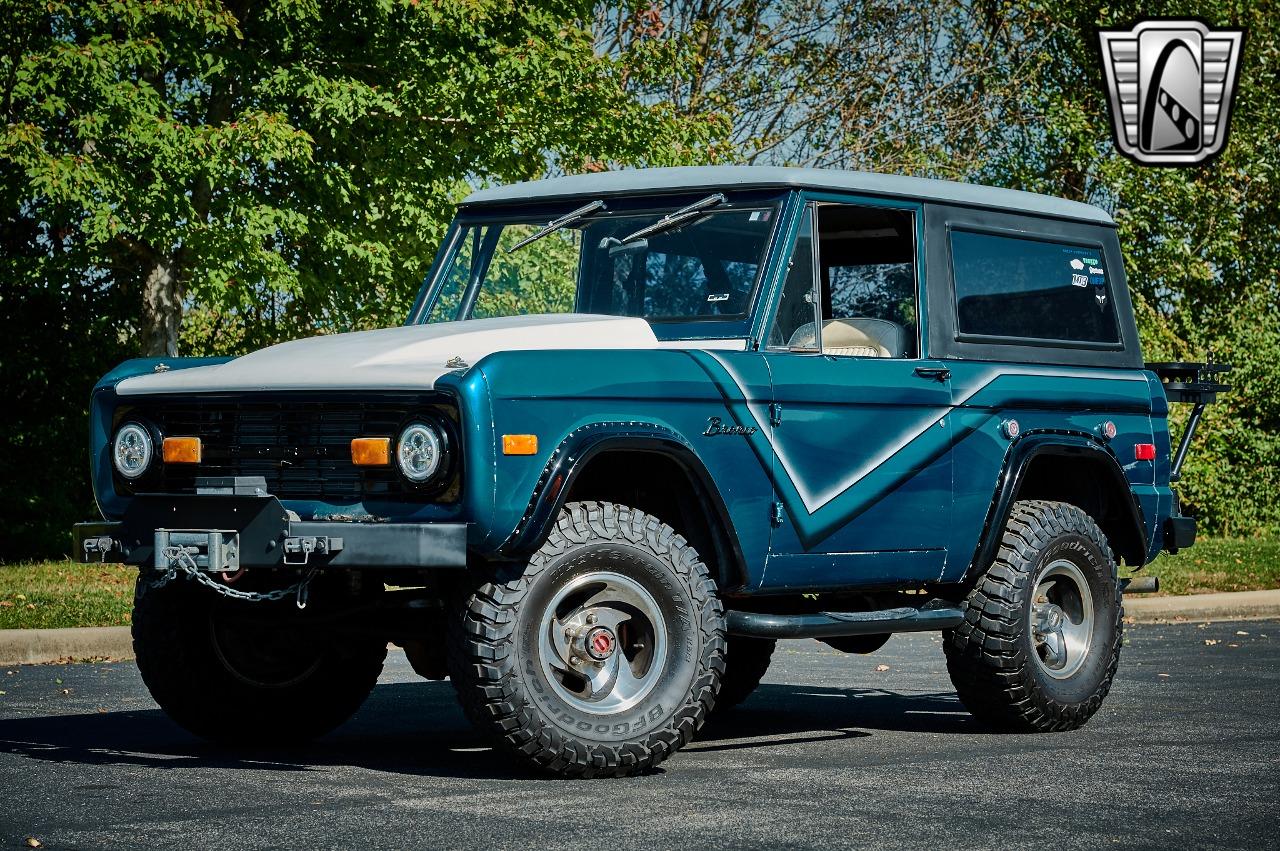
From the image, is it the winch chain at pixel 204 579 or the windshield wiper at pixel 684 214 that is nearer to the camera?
the winch chain at pixel 204 579

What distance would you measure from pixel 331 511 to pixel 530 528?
0.76 m

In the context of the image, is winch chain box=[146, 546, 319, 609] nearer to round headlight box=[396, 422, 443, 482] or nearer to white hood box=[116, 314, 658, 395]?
round headlight box=[396, 422, 443, 482]

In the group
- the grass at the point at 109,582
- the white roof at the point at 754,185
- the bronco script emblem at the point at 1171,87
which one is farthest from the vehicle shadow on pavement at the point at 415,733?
the bronco script emblem at the point at 1171,87

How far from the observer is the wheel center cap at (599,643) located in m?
6.83

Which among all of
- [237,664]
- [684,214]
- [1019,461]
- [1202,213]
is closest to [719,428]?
[684,214]

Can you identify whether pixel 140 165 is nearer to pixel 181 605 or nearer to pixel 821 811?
pixel 181 605

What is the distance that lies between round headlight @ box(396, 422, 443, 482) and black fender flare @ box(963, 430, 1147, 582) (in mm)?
2827

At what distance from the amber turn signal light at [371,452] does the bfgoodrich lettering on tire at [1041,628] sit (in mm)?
2988

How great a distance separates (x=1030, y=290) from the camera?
8.86 metres

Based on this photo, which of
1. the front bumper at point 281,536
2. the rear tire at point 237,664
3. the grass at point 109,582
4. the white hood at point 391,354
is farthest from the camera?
the grass at point 109,582

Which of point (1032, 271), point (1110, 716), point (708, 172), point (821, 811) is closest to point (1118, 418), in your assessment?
point (1032, 271)

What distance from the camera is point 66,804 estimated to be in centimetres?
629

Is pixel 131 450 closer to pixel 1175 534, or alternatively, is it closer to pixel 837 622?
pixel 837 622

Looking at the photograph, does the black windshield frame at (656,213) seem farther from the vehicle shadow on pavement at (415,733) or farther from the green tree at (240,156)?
the green tree at (240,156)
